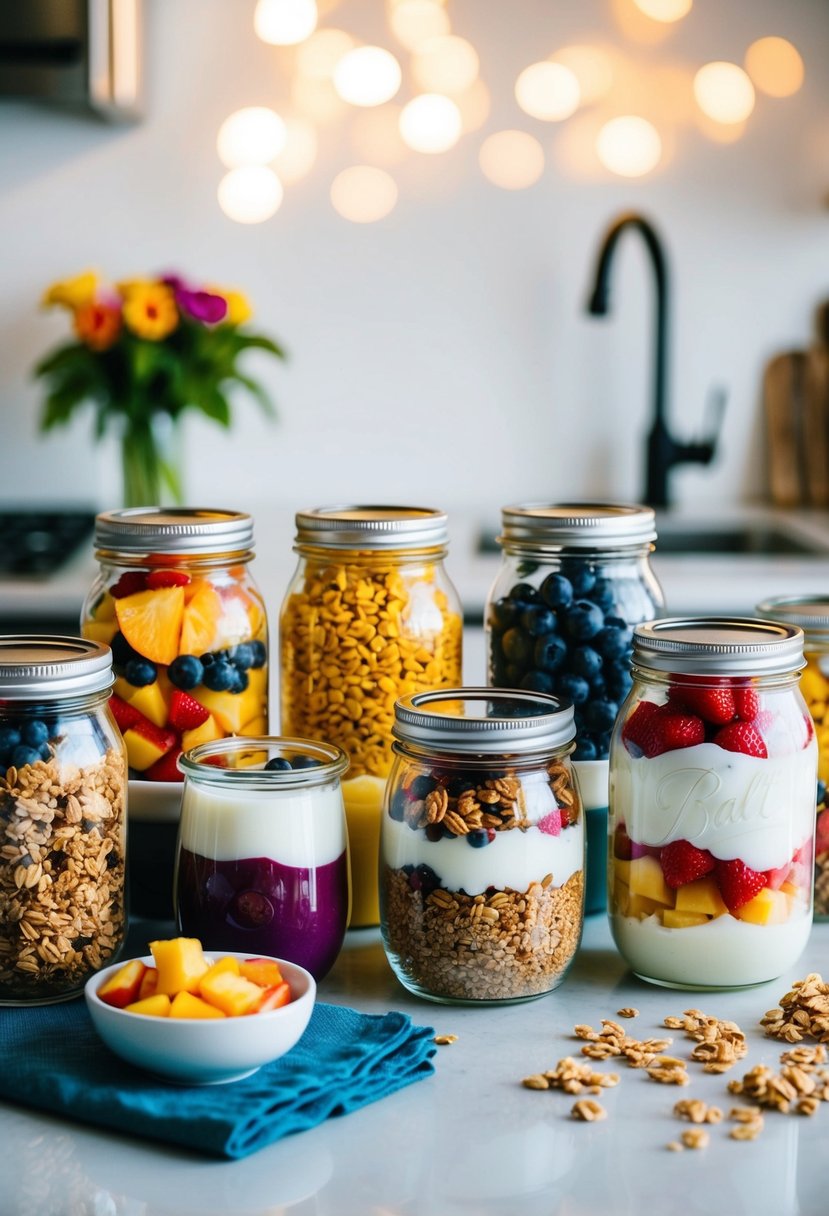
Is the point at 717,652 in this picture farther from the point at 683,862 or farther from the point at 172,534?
the point at 172,534

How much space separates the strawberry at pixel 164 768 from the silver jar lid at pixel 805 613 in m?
0.47

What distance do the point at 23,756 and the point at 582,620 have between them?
420 mm

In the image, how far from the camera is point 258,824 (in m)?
0.91

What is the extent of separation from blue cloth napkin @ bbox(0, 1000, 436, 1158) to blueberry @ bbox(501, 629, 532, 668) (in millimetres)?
309

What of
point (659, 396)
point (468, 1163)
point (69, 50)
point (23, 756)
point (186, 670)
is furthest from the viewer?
point (659, 396)

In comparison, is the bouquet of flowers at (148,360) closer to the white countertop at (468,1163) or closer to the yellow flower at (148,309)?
the yellow flower at (148,309)

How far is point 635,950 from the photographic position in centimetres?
96

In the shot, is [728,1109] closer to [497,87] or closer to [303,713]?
[303,713]

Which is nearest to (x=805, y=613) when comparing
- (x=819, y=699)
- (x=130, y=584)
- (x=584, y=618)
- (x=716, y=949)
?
(x=819, y=699)

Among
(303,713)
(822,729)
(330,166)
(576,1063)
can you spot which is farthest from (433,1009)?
(330,166)

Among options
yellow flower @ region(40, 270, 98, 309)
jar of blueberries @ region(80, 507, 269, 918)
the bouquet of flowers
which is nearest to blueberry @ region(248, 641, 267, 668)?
jar of blueberries @ region(80, 507, 269, 918)

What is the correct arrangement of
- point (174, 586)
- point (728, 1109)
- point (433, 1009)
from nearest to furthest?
point (728, 1109), point (433, 1009), point (174, 586)

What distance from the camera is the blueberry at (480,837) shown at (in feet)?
2.90

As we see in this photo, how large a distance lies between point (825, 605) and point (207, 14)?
2.05 metres
